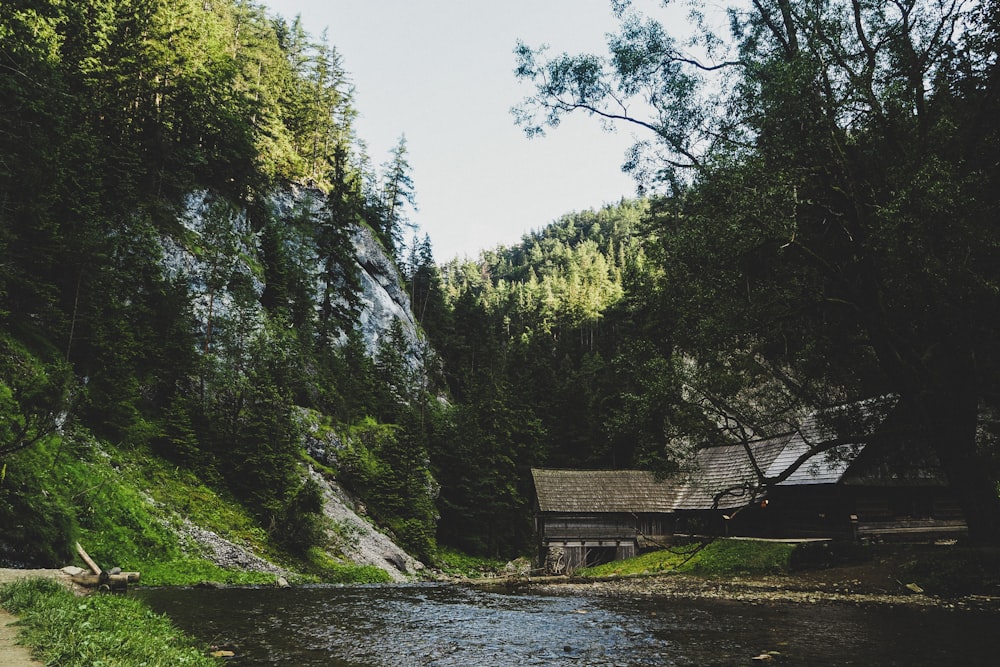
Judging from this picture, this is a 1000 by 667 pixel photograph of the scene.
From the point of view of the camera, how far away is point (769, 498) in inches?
1123

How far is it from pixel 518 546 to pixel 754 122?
47.4 m

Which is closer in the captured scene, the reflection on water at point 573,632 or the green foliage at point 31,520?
the reflection on water at point 573,632

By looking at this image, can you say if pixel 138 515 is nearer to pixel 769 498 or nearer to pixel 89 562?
pixel 89 562

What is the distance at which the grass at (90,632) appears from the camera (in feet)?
22.5

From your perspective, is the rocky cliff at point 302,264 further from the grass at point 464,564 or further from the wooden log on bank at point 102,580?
the wooden log on bank at point 102,580

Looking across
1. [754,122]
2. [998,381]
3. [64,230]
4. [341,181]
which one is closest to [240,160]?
[341,181]

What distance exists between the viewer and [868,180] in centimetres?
1577

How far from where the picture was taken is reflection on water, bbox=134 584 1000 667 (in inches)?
394

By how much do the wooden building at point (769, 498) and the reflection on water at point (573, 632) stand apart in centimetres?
317

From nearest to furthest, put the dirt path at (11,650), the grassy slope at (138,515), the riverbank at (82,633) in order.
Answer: the dirt path at (11,650) < the riverbank at (82,633) < the grassy slope at (138,515)

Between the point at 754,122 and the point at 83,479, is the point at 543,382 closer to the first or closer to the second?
the point at 83,479

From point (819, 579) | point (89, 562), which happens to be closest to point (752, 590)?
point (819, 579)

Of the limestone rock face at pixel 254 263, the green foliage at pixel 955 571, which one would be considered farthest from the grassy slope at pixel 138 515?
the green foliage at pixel 955 571

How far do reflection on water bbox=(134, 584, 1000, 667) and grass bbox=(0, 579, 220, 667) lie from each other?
1528 mm
